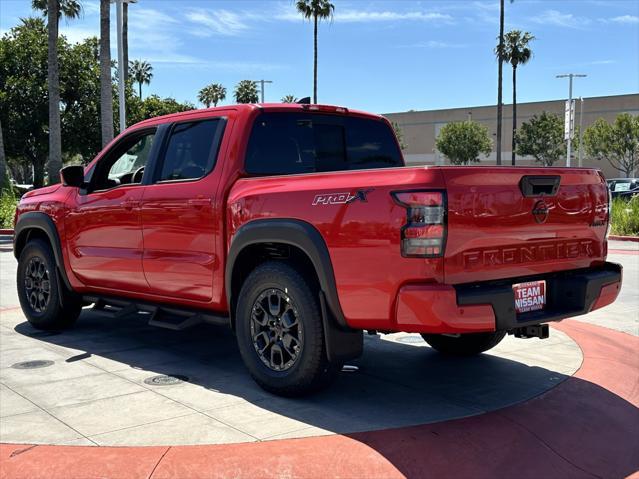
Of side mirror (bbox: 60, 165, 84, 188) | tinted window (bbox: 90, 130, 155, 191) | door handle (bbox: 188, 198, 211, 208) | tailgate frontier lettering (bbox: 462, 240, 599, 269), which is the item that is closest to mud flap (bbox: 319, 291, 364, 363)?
tailgate frontier lettering (bbox: 462, 240, 599, 269)

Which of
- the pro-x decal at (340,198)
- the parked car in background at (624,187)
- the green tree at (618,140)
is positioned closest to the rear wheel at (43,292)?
the pro-x decal at (340,198)

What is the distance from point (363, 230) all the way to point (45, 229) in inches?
158

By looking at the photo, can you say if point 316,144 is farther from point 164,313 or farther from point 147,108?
point 147,108

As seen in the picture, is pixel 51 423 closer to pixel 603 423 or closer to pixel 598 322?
pixel 603 423

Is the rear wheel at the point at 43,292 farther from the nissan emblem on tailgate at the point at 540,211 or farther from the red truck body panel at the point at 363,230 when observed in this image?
the nissan emblem on tailgate at the point at 540,211

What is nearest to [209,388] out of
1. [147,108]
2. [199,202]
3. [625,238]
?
[199,202]

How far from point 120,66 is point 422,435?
19.0m

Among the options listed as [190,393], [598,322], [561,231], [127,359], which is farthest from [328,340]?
[598,322]

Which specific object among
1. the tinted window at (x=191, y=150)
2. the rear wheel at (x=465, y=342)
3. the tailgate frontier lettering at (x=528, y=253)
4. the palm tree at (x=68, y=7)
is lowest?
the rear wheel at (x=465, y=342)

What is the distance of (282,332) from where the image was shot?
4.62m

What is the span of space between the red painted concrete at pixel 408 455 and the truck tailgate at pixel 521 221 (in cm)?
91

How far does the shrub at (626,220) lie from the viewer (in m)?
20.3

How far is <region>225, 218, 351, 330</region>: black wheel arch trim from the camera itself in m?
4.23

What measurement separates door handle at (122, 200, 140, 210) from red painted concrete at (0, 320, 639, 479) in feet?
7.62
